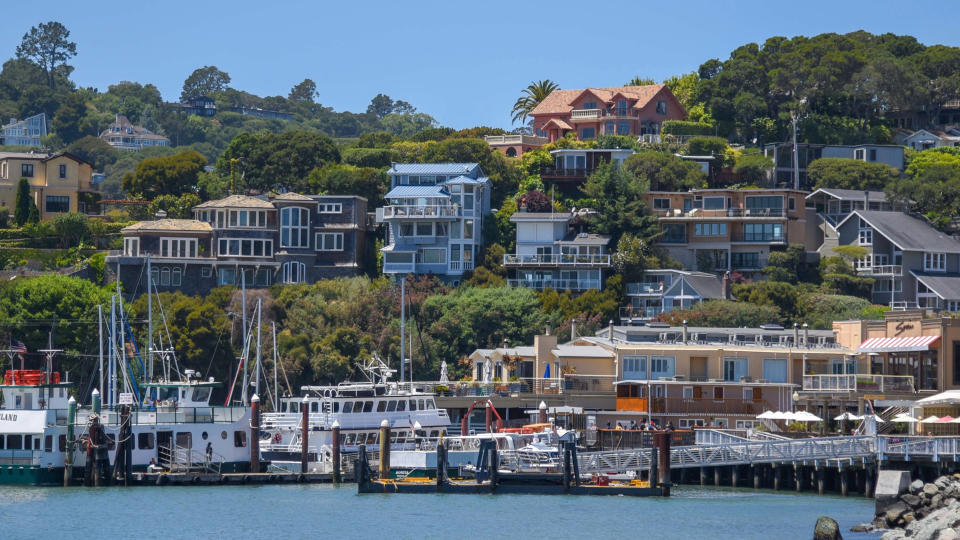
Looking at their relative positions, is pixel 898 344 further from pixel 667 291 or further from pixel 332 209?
pixel 332 209

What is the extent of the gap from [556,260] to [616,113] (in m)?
27.3

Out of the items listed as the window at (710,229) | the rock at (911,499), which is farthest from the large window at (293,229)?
the rock at (911,499)

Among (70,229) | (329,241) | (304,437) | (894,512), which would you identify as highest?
(70,229)

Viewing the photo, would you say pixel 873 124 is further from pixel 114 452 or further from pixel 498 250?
pixel 114 452

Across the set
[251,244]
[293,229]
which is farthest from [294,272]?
[251,244]

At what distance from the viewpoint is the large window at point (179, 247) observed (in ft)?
363

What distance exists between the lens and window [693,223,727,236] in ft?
375

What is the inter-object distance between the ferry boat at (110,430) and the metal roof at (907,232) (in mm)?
54558

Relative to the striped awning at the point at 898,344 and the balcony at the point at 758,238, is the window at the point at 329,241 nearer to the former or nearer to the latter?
the balcony at the point at 758,238

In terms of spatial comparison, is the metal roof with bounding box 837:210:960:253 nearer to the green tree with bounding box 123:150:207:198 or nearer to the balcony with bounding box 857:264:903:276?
the balcony with bounding box 857:264:903:276

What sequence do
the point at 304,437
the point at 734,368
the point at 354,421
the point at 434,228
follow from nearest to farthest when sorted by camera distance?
the point at 304,437 → the point at 354,421 → the point at 734,368 → the point at 434,228

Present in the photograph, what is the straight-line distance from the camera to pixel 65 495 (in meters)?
65.8

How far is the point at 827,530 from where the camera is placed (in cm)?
5184

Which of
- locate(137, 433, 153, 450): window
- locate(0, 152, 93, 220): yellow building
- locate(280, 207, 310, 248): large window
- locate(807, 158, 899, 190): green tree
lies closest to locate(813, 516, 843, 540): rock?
locate(137, 433, 153, 450): window
